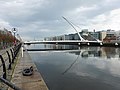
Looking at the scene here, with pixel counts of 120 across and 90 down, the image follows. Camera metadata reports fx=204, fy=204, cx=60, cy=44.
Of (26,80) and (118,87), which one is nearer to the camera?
(26,80)

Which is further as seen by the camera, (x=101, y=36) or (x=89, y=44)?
(x=101, y=36)

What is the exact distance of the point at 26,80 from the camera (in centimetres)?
1261

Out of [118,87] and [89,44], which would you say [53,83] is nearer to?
[118,87]

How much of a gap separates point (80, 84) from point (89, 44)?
111 meters

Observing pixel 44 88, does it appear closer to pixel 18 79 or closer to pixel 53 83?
pixel 18 79

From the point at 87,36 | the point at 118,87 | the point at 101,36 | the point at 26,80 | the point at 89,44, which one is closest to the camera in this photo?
the point at 26,80

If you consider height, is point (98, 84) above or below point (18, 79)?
below

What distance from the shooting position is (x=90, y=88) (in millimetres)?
14211

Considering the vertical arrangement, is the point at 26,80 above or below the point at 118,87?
above

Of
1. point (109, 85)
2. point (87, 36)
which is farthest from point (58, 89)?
point (87, 36)

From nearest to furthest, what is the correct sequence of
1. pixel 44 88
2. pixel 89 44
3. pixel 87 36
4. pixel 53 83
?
pixel 44 88 → pixel 53 83 → pixel 89 44 → pixel 87 36

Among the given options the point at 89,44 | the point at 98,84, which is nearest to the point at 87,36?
the point at 89,44

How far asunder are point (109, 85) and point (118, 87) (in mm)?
798

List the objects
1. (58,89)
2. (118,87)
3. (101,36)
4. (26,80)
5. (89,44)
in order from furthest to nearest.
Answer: (101,36)
(89,44)
(118,87)
(58,89)
(26,80)
